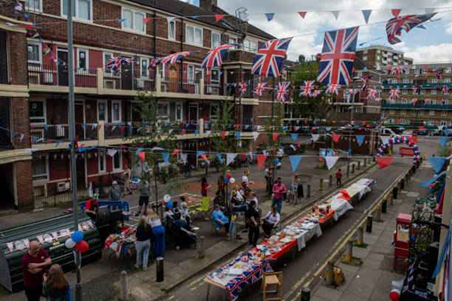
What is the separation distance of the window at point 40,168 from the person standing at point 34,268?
13.3 m

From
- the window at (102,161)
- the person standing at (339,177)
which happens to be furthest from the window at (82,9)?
the person standing at (339,177)

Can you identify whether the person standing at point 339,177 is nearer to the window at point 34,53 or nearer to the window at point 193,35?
the window at point 193,35

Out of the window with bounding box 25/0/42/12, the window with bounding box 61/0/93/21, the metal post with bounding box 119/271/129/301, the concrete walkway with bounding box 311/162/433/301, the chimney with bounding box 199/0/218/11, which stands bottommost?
the concrete walkway with bounding box 311/162/433/301

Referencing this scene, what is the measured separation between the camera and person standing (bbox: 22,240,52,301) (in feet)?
24.4

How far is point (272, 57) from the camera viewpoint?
1340 centimetres

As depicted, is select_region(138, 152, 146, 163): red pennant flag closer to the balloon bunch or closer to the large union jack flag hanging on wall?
the balloon bunch

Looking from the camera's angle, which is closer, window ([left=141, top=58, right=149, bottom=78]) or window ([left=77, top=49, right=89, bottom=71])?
window ([left=77, top=49, right=89, bottom=71])

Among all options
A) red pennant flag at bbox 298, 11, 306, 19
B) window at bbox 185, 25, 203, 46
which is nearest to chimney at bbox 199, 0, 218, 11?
window at bbox 185, 25, 203, 46

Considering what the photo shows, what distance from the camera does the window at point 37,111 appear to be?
19.0 metres

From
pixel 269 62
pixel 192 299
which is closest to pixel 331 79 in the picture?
pixel 269 62

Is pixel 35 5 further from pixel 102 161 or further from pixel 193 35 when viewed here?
pixel 193 35

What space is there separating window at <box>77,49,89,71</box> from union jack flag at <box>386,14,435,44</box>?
17049 mm

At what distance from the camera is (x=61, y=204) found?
1802cm

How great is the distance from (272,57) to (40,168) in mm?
14821
